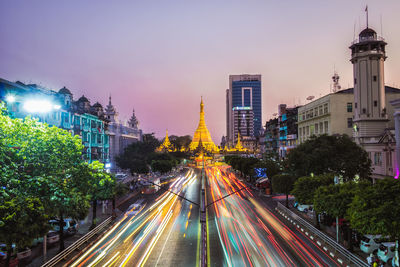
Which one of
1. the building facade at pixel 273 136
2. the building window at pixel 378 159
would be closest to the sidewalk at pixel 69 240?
the building window at pixel 378 159

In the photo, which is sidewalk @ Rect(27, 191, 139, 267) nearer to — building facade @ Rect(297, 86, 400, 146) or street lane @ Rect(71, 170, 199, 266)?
street lane @ Rect(71, 170, 199, 266)

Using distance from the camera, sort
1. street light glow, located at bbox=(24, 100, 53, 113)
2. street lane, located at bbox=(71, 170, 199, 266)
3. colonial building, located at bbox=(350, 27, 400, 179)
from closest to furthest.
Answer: street lane, located at bbox=(71, 170, 199, 266) < street light glow, located at bbox=(24, 100, 53, 113) < colonial building, located at bbox=(350, 27, 400, 179)

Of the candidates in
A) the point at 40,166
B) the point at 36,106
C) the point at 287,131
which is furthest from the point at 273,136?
the point at 40,166

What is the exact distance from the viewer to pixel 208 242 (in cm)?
2370

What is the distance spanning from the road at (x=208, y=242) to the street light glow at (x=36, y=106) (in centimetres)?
1974

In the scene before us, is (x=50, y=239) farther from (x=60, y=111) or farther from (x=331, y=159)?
(x=331, y=159)

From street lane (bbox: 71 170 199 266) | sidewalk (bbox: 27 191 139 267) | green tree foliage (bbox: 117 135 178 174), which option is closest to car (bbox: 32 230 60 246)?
sidewalk (bbox: 27 191 139 267)

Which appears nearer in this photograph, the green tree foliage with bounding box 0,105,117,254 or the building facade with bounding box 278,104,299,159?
the green tree foliage with bounding box 0,105,117,254

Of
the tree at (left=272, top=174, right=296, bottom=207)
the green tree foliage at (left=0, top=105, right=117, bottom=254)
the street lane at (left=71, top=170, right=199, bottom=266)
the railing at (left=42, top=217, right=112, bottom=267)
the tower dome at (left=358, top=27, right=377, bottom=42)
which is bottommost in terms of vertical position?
the street lane at (left=71, top=170, right=199, bottom=266)

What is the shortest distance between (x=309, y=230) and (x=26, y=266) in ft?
70.3

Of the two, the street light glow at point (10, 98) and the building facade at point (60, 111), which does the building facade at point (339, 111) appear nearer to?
the building facade at point (60, 111)

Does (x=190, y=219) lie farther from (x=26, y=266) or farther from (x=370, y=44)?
(x=370, y=44)

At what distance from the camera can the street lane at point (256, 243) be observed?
19297 mm

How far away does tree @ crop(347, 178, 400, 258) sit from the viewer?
50.9 ft
